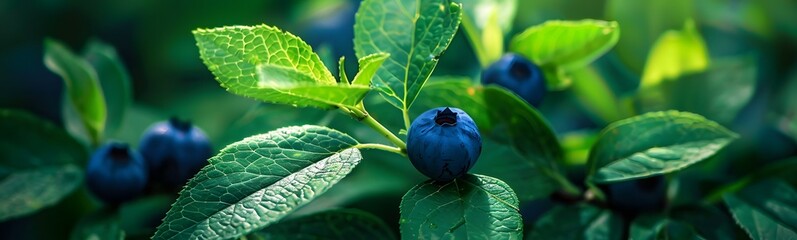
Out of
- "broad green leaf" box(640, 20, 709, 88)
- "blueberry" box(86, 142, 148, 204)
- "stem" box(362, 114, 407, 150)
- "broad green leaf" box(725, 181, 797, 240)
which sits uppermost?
"blueberry" box(86, 142, 148, 204)

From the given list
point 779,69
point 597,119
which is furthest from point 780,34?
point 597,119

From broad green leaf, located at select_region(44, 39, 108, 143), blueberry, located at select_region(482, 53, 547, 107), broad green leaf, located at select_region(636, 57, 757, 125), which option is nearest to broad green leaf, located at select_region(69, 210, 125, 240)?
broad green leaf, located at select_region(44, 39, 108, 143)

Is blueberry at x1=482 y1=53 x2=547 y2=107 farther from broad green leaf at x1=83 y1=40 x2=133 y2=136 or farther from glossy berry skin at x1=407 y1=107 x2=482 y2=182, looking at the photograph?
broad green leaf at x1=83 y1=40 x2=133 y2=136

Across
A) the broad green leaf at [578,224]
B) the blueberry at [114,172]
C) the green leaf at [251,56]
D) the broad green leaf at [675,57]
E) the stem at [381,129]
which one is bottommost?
the broad green leaf at [578,224]

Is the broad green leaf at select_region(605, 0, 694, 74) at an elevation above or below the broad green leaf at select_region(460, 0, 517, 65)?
below

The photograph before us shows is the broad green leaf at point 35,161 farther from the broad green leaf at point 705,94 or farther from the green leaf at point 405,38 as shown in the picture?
the broad green leaf at point 705,94

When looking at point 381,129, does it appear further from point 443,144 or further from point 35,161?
point 35,161

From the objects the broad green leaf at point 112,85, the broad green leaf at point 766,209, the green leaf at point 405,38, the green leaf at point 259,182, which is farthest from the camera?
the broad green leaf at point 112,85

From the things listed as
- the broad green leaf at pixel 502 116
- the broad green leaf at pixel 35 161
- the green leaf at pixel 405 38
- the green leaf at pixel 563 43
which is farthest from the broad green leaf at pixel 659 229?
the broad green leaf at pixel 35 161
